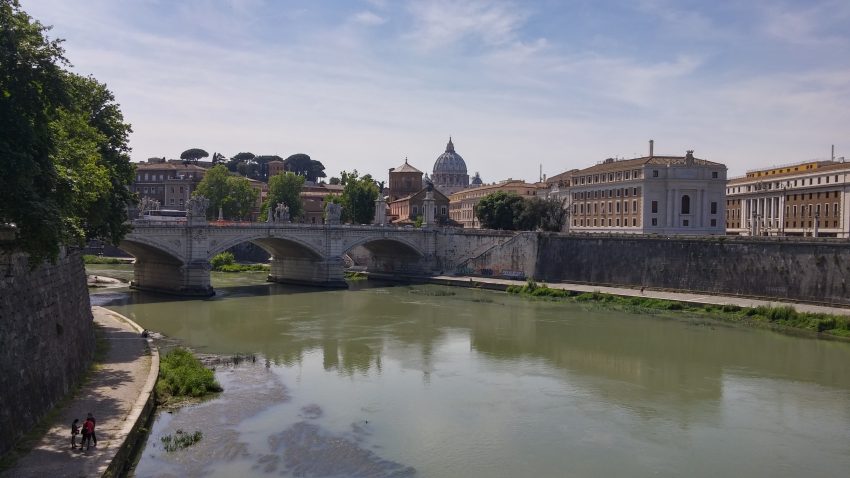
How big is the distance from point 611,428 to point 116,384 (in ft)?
36.1

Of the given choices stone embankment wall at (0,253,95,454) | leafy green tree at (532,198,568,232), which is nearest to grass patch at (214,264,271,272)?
leafy green tree at (532,198,568,232)

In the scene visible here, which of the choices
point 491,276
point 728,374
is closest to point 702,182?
point 491,276

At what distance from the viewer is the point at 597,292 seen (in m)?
40.1

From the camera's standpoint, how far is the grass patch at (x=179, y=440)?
1474 centimetres

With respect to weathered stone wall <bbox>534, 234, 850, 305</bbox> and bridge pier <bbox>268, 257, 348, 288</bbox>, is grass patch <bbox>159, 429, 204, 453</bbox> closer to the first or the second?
weathered stone wall <bbox>534, 234, 850, 305</bbox>

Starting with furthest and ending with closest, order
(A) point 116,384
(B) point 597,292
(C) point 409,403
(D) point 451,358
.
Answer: (B) point 597,292 → (D) point 451,358 → (C) point 409,403 → (A) point 116,384

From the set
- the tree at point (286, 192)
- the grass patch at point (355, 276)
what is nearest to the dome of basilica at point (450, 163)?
the tree at point (286, 192)

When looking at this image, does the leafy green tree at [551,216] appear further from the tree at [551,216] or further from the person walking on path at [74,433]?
the person walking on path at [74,433]

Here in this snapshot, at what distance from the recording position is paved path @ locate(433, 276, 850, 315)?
3409cm

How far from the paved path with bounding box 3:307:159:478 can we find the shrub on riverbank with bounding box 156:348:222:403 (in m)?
0.36

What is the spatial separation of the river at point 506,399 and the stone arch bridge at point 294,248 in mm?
5405

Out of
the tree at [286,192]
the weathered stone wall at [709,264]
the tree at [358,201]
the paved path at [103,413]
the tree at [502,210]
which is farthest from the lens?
the tree at [286,192]

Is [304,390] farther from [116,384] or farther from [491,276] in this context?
[491,276]

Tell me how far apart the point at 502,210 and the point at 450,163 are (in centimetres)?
6643
